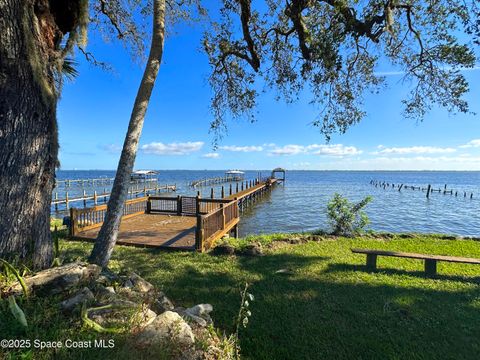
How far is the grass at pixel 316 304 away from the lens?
9.60ft

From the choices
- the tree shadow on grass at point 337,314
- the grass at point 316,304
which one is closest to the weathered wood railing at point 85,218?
the grass at point 316,304

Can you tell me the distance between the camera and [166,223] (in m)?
10.1

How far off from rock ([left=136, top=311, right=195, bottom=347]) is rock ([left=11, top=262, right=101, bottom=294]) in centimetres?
105

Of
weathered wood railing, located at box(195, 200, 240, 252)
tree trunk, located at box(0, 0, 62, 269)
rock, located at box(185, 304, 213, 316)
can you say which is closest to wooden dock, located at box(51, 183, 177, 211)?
weathered wood railing, located at box(195, 200, 240, 252)

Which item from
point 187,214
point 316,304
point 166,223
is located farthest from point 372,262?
point 187,214

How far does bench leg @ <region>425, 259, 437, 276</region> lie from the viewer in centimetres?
563

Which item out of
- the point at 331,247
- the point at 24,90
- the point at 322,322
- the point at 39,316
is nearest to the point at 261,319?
the point at 322,322

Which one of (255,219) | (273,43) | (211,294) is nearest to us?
(211,294)

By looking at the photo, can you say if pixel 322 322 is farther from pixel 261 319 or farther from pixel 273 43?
pixel 273 43

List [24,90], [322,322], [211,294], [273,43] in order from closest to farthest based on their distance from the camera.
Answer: [24,90]
[322,322]
[211,294]
[273,43]

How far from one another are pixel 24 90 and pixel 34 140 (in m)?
0.52

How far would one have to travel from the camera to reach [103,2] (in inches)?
226

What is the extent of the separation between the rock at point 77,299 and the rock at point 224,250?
4580 mm

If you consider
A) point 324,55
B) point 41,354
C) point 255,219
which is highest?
point 324,55
